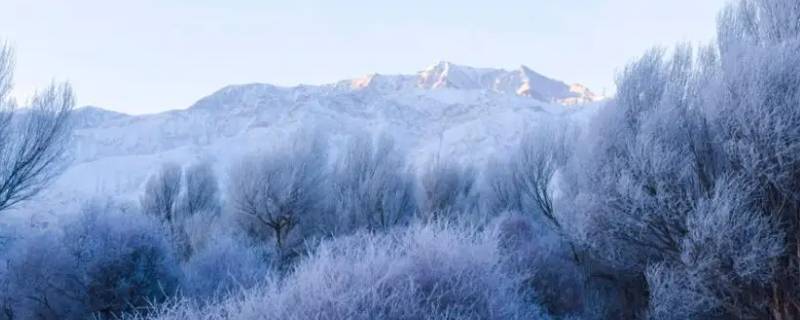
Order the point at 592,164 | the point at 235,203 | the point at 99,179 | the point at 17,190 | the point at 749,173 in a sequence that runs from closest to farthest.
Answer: the point at 749,173, the point at 17,190, the point at 592,164, the point at 235,203, the point at 99,179

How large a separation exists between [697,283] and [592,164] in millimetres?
3915

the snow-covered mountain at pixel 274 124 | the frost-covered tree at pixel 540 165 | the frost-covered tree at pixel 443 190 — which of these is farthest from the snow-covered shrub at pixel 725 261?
the snow-covered mountain at pixel 274 124

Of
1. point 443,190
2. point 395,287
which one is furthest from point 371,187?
point 395,287

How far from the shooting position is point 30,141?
11.0m

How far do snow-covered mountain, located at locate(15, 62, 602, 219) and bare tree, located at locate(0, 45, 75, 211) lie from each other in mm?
100820

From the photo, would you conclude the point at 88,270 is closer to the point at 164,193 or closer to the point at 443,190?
the point at 164,193

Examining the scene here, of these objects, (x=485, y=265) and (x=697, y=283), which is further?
(x=697, y=283)

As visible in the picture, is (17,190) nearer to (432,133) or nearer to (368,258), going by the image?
(368,258)

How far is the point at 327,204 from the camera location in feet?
87.2

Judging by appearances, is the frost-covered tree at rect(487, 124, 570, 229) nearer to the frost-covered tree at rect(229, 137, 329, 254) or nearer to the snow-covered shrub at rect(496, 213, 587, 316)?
the snow-covered shrub at rect(496, 213, 587, 316)

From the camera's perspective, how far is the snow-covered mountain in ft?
394

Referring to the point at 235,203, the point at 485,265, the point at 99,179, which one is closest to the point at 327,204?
the point at 235,203

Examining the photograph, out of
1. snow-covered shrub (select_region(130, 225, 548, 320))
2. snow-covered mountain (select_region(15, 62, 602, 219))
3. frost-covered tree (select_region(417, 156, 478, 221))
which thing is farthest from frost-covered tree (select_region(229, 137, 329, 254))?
snow-covered mountain (select_region(15, 62, 602, 219))

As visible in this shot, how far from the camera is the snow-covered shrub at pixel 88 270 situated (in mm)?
10242
